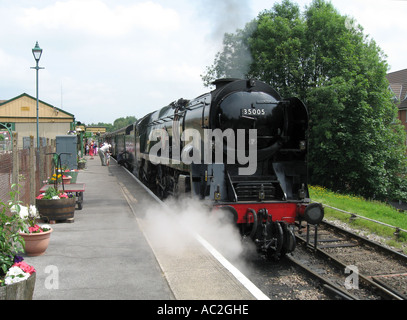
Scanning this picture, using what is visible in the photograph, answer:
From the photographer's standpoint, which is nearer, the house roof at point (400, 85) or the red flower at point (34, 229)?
the red flower at point (34, 229)

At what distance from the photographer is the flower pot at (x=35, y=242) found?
18.4 feet

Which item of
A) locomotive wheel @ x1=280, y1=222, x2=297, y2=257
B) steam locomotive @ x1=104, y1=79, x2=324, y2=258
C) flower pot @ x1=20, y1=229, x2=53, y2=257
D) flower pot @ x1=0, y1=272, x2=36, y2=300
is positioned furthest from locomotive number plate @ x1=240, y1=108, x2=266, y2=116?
flower pot @ x1=0, y1=272, x2=36, y2=300

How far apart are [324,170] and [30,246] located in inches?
675

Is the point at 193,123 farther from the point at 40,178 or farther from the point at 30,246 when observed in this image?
the point at 40,178

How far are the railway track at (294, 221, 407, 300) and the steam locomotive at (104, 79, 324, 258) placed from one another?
25.6 inches

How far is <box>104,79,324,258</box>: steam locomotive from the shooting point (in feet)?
22.3

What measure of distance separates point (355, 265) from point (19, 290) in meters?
5.38

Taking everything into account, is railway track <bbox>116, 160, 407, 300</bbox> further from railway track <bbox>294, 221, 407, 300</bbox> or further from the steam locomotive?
the steam locomotive

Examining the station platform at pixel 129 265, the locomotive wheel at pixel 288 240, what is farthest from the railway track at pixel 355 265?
the station platform at pixel 129 265

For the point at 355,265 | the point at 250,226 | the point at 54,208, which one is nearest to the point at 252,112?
the point at 250,226

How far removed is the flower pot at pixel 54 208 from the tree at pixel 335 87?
13825mm

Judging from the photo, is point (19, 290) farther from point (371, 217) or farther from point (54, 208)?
point (371, 217)

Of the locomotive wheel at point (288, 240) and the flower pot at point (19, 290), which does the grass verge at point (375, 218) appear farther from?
the flower pot at point (19, 290)

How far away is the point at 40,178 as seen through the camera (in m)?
11.5
